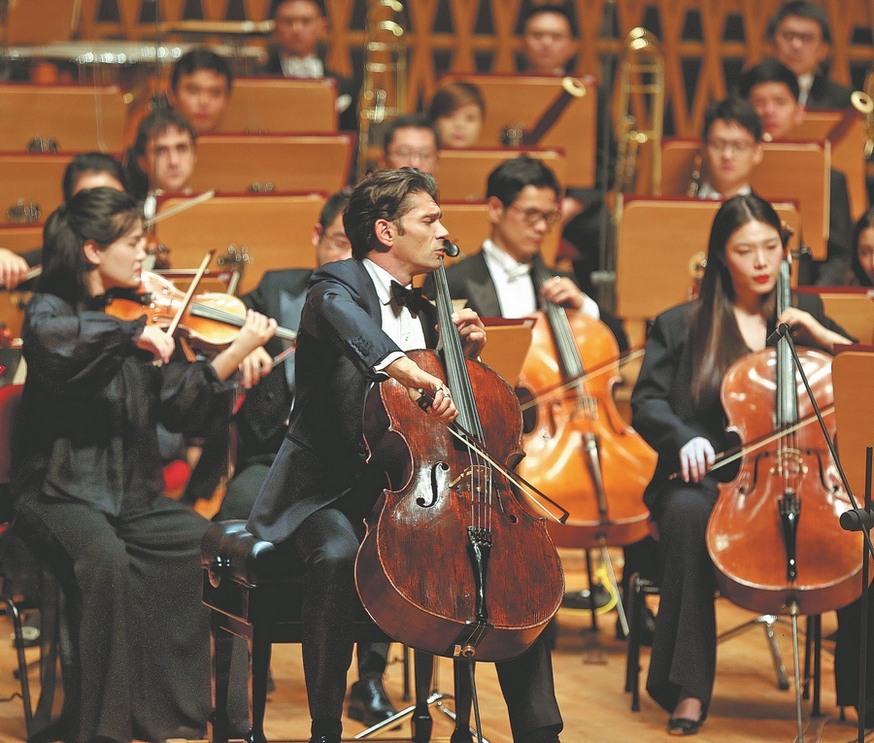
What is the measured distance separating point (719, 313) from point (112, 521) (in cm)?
140

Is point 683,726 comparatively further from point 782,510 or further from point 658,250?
point 658,250

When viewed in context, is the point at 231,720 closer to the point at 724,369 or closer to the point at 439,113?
the point at 724,369

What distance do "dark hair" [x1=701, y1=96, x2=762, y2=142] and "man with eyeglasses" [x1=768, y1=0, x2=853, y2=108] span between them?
1049mm

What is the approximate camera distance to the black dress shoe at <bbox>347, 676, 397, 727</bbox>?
8.99 ft

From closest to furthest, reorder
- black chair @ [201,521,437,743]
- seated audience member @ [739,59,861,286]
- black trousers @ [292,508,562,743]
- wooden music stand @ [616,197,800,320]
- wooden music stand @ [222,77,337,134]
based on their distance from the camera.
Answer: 1. black trousers @ [292,508,562,743]
2. black chair @ [201,521,437,743]
3. wooden music stand @ [616,197,800,320]
4. seated audience member @ [739,59,861,286]
5. wooden music stand @ [222,77,337,134]

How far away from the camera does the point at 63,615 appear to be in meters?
2.54

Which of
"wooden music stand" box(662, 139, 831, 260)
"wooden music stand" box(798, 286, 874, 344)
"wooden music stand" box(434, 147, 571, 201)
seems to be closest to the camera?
"wooden music stand" box(798, 286, 874, 344)

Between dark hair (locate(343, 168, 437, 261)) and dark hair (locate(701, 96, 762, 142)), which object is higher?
dark hair (locate(701, 96, 762, 142))

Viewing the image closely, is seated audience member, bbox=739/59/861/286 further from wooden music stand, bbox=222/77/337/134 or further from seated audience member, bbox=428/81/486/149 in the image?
wooden music stand, bbox=222/77/337/134

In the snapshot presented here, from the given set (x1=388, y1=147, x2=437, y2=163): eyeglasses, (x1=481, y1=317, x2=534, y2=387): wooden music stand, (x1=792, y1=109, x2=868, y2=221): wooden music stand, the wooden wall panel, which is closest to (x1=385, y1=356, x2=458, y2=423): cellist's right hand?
(x1=481, y1=317, x2=534, y2=387): wooden music stand

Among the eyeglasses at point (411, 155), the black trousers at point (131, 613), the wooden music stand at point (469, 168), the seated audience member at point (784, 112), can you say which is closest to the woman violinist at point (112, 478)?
the black trousers at point (131, 613)

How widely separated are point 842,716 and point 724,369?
2.55 ft

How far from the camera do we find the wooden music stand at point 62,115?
4406 mm

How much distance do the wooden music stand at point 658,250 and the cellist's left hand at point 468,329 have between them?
1395mm
